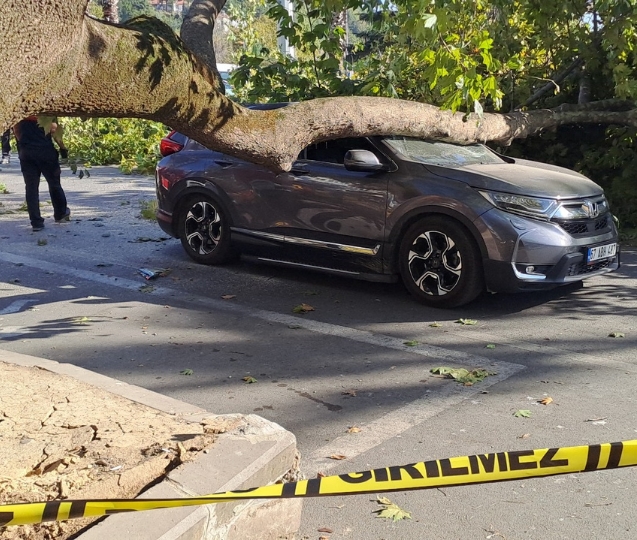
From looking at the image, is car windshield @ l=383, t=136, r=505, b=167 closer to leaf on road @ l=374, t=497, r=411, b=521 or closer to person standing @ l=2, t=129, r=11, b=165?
leaf on road @ l=374, t=497, r=411, b=521

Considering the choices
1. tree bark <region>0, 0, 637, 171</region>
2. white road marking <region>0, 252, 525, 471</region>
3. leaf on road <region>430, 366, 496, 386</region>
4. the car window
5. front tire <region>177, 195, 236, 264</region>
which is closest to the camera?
tree bark <region>0, 0, 637, 171</region>

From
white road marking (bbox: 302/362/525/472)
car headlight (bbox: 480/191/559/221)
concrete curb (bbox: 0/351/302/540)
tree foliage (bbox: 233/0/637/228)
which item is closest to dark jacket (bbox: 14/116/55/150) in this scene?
tree foliage (bbox: 233/0/637/228)

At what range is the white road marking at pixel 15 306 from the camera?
7758 mm

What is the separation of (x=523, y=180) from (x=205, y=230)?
3.52 m

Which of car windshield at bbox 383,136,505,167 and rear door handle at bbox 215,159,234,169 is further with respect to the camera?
rear door handle at bbox 215,159,234,169

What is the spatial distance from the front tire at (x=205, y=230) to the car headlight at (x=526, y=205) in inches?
117

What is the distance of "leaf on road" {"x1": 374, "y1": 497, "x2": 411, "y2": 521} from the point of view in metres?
3.86

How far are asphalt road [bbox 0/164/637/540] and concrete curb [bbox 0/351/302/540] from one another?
13.2 inches

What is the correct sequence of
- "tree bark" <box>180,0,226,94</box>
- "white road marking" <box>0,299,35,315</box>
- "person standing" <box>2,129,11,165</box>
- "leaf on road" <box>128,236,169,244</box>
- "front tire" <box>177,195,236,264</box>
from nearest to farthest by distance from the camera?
1. "tree bark" <box>180,0,226,94</box>
2. "white road marking" <box>0,299,35,315</box>
3. "front tire" <box>177,195,236,264</box>
4. "leaf on road" <box>128,236,169,244</box>
5. "person standing" <box>2,129,11,165</box>

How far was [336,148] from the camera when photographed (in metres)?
8.28

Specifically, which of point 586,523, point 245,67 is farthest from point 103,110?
point 245,67

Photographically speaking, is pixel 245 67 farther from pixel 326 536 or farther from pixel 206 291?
pixel 326 536

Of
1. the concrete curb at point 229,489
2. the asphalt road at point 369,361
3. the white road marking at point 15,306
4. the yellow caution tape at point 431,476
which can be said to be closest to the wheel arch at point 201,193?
the asphalt road at point 369,361

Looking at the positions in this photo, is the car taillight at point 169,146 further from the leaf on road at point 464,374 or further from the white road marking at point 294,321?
the leaf on road at point 464,374
